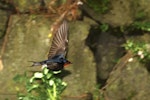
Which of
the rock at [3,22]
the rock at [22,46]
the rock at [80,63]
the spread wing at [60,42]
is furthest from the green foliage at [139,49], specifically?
the rock at [3,22]

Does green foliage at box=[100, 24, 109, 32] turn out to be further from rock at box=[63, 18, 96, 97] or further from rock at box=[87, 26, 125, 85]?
rock at box=[63, 18, 96, 97]

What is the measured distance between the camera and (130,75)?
5039mm

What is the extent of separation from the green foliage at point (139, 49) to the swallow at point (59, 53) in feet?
4.17

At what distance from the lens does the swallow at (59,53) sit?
4.04 meters

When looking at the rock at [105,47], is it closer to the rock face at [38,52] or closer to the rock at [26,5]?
the rock face at [38,52]

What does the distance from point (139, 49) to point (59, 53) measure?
55.0 inches

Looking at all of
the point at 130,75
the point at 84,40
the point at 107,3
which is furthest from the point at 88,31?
the point at 130,75

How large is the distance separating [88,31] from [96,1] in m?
0.42

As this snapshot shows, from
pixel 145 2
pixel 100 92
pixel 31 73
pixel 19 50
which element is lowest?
pixel 100 92

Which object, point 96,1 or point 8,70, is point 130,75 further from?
point 8,70

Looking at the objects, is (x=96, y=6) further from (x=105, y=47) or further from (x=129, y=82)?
(x=129, y=82)

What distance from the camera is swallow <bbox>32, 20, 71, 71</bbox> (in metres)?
4.04

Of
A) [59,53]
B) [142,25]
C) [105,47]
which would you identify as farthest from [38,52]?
[142,25]

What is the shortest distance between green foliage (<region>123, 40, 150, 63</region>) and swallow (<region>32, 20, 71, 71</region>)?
4.17 ft
